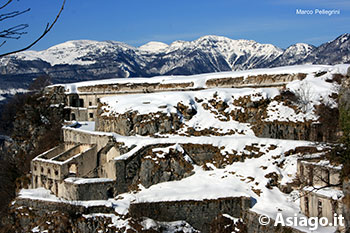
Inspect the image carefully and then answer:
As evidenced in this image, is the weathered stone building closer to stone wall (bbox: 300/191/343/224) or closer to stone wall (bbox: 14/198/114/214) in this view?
stone wall (bbox: 300/191/343/224)

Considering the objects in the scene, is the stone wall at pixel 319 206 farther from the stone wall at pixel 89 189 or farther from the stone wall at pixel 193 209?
the stone wall at pixel 89 189

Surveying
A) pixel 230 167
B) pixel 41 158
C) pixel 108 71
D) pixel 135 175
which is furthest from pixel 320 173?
pixel 108 71

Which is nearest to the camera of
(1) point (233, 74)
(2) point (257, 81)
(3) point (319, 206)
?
(3) point (319, 206)

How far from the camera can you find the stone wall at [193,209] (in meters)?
20.9

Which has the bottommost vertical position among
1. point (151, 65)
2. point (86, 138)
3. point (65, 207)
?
point (65, 207)

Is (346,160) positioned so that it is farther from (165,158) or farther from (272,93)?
(272,93)

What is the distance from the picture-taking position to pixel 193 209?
2098 centimetres

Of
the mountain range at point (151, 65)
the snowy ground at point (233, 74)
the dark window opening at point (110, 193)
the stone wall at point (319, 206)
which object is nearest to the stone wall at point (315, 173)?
the stone wall at point (319, 206)

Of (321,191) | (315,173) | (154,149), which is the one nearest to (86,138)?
(154,149)

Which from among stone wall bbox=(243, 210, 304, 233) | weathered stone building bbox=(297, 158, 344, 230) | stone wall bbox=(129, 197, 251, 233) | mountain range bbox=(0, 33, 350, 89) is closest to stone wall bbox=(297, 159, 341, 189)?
weathered stone building bbox=(297, 158, 344, 230)

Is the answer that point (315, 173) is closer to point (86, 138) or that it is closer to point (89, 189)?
point (89, 189)

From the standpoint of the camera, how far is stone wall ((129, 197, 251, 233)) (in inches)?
822

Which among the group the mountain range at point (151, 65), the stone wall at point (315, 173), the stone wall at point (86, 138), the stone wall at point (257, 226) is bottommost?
the stone wall at point (257, 226)

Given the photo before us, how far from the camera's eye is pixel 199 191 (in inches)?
861
